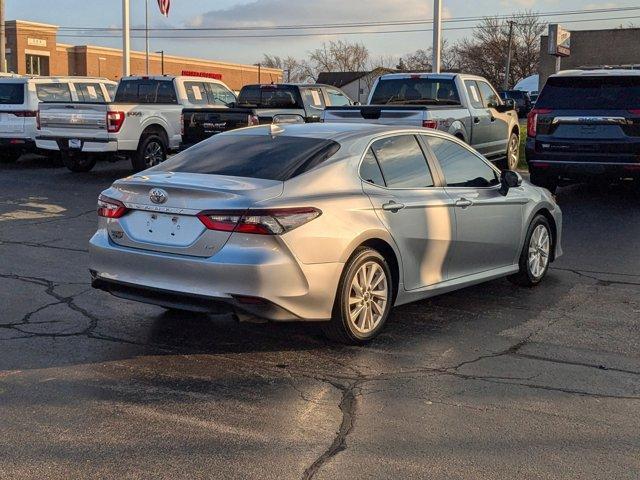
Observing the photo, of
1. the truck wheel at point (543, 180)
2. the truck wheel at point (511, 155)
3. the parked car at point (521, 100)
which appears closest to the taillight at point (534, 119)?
the truck wheel at point (543, 180)

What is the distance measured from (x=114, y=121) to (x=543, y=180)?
25.5 ft

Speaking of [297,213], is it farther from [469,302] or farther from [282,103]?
[282,103]

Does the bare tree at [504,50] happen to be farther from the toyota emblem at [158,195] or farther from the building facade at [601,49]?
the toyota emblem at [158,195]

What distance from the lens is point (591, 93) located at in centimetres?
1270

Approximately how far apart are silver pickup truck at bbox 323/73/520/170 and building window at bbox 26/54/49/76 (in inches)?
2329

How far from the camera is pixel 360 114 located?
12.8 m

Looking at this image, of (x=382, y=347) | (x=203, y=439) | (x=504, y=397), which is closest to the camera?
(x=203, y=439)

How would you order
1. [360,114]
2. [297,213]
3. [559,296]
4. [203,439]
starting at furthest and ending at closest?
[360,114], [559,296], [297,213], [203,439]

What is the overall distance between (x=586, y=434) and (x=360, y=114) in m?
8.79

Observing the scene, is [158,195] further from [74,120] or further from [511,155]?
[511,155]

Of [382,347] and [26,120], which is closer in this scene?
[382,347]

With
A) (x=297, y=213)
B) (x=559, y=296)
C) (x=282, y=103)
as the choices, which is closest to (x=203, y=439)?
(x=297, y=213)

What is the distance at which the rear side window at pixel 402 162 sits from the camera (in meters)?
6.50

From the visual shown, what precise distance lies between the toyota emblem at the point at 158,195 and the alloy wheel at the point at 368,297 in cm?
139
